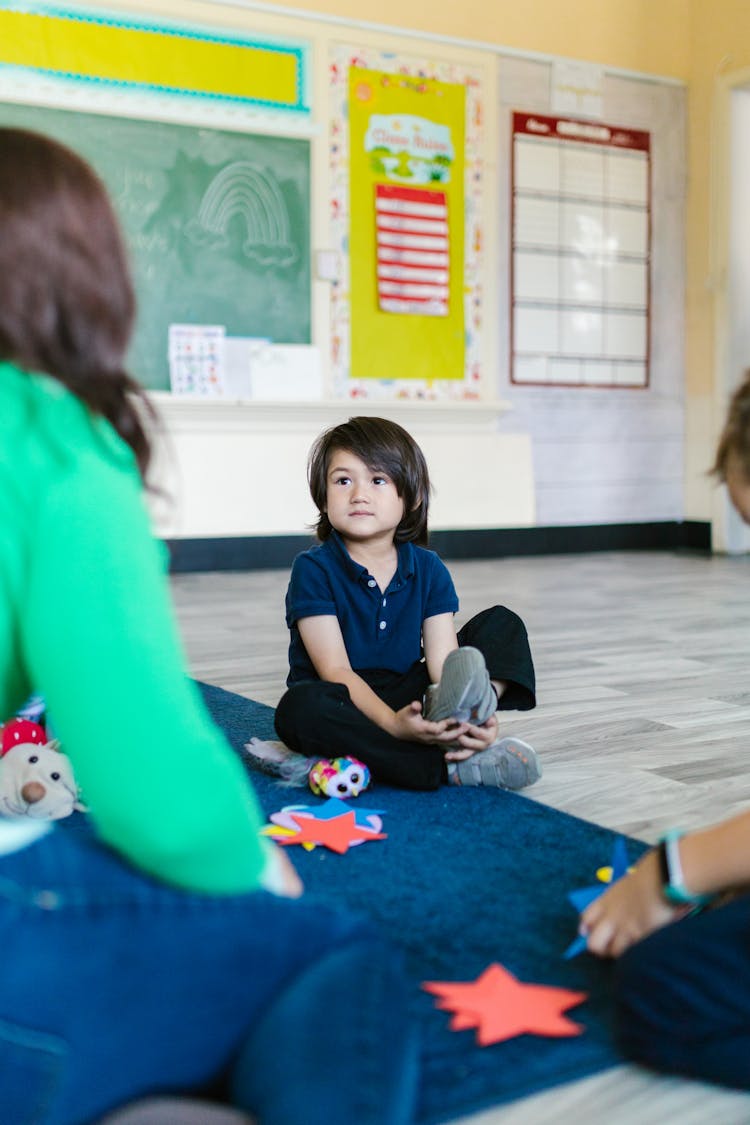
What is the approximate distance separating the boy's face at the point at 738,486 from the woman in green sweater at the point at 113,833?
44 centimetres

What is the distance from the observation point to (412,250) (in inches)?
172

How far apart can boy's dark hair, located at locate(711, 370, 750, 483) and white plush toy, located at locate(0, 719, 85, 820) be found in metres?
0.82

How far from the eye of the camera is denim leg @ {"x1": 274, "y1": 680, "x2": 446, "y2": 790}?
1.45 m

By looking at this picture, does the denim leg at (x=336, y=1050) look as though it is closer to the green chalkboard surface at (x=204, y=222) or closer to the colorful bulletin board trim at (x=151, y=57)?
the green chalkboard surface at (x=204, y=222)

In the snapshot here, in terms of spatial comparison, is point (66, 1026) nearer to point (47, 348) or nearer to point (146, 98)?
point (47, 348)

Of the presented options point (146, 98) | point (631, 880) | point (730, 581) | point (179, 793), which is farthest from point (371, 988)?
point (146, 98)

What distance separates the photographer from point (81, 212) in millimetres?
626

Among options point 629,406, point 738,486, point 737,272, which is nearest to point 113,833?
point 738,486

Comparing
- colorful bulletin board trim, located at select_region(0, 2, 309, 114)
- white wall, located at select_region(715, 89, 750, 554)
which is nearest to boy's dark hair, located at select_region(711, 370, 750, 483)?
colorful bulletin board trim, located at select_region(0, 2, 309, 114)

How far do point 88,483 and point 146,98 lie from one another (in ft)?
12.1

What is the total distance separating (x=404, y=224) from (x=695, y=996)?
12.9 ft

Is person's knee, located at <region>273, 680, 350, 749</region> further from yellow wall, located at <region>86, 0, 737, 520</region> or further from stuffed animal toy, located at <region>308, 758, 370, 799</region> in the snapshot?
yellow wall, located at <region>86, 0, 737, 520</region>

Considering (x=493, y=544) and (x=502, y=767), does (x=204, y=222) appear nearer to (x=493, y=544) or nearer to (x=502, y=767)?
(x=493, y=544)

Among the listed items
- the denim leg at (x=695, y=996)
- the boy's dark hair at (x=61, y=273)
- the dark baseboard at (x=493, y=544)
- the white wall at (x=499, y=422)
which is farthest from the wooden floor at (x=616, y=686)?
the boy's dark hair at (x=61, y=273)
